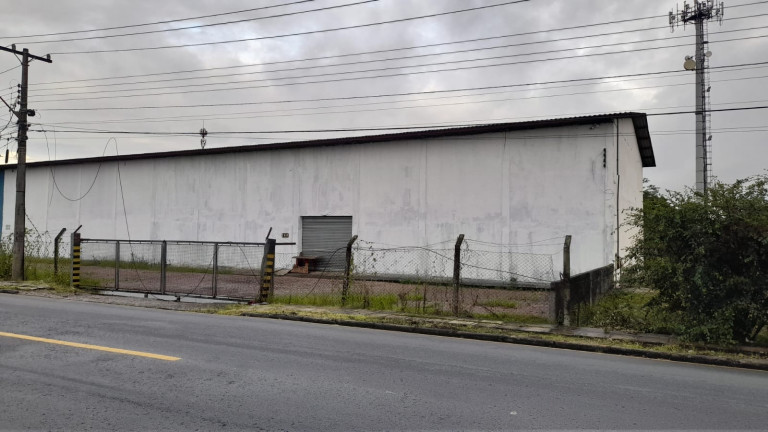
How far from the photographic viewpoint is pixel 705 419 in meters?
5.32

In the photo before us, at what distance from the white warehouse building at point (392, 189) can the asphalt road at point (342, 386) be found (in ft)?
39.0

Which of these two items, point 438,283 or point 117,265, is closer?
point 117,265

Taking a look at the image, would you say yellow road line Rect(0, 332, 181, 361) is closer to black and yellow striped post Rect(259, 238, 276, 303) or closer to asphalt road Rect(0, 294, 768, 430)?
asphalt road Rect(0, 294, 768, 430)

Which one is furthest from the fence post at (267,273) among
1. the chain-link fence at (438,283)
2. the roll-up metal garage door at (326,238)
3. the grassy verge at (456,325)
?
the roll-up metal garage door at (326,238)

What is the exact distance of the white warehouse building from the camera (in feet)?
64.7

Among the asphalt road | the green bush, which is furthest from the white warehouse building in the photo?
the asphalt road

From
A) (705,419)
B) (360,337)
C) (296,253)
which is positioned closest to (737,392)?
(705,419)

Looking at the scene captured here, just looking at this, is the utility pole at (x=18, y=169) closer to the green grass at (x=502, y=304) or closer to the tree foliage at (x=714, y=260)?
the green grass at (x=502, y=304)

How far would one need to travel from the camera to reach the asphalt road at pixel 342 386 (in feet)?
16.6

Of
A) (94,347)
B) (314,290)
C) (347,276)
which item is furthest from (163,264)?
(94,347)

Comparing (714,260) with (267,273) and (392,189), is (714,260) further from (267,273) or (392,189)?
(392,189)

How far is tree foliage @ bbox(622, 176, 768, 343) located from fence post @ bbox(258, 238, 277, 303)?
9.22 metres

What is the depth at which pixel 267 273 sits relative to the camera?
14.8m

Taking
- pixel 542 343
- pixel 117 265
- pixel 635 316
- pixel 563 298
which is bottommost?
pixel 542 343
